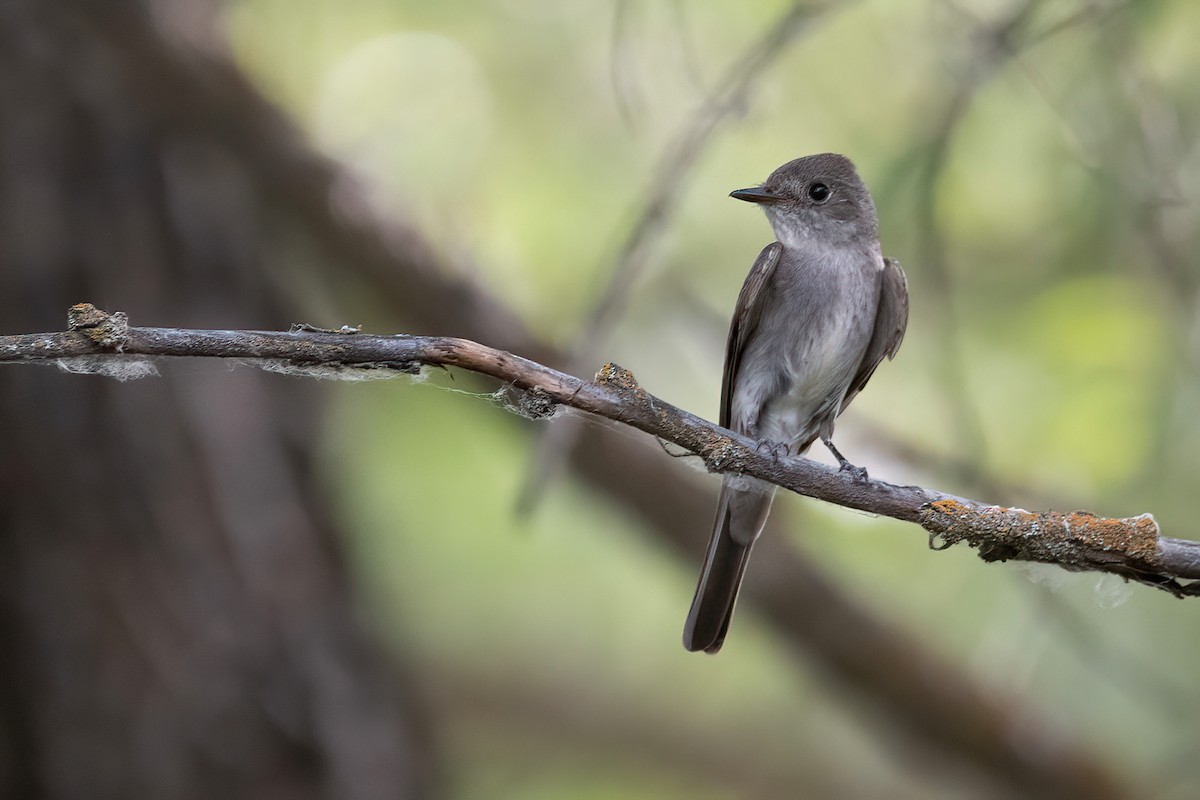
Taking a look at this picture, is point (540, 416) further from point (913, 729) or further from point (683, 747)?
point (683, 747)

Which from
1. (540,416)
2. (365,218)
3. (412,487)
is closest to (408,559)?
(412,487)

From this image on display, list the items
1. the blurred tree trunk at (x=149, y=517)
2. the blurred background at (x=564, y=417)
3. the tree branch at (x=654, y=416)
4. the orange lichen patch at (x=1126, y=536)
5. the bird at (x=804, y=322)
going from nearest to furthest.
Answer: the tree branch at (x=654, y=416)
the orange lichen patch at (x=1126, y=536)
the blurred tree trunk at (x=149, y=517)
the blurred background at (x=564, y=417)
the bird at (x=804, y=322)

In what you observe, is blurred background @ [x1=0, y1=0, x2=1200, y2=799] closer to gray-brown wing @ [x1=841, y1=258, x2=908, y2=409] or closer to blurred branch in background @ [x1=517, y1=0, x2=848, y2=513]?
blurred branch in background @ [x1=517, y1=0, x2=848, y2=513]

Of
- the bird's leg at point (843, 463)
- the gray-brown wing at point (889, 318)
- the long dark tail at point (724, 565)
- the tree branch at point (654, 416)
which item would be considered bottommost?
the tree branch at point (654, 416)

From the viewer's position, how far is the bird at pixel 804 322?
3.43 m

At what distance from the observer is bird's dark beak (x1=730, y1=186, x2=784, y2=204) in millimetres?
3490

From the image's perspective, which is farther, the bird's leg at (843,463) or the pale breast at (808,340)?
the pale breast at (808,340)

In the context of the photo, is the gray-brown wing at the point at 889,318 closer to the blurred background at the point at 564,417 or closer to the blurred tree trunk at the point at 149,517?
the blurred background at the point at 564,417

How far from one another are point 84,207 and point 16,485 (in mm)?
844

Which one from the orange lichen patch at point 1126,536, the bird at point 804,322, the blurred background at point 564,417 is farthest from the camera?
the bird at point 804,322

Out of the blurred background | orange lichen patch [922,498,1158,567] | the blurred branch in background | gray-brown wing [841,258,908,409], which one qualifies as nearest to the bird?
gray-brown wing [841,258,908,409]

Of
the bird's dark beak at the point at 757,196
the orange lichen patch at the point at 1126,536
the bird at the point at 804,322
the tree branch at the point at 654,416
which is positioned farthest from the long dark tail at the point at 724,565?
the orange lichen patch at the point at 1126,536

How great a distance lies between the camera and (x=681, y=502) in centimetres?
409

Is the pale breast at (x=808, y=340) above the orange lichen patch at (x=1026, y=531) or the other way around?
above
